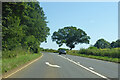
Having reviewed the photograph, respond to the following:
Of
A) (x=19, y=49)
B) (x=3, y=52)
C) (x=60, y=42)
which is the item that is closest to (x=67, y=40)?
(x=60, y=42)

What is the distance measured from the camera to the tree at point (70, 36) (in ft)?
336

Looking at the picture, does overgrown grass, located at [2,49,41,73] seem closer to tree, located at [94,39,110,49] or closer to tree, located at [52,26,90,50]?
tree, located at [52,26,90,50]

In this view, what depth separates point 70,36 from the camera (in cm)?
10350

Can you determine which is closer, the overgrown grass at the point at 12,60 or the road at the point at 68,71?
the road at the point at 68,71

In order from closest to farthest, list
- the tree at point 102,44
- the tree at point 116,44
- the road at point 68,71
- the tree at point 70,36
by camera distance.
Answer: the road at point 68,71 → the tree at point 70,36 → the tree at point 116,44 → the tree at point 102,44

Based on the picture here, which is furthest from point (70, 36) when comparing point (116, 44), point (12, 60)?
point (12, 60)

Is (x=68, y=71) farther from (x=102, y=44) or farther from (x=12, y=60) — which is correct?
(x=102, y=44)

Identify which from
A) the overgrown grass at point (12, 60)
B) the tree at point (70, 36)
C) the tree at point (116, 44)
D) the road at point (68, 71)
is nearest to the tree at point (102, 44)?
the tree at point (116, 44)

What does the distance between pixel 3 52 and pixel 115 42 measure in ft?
424

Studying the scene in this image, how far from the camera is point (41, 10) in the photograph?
45938mm

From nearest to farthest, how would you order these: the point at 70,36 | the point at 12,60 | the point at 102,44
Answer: the point at 12,60 < the point at 70,36 < the point at 102,44

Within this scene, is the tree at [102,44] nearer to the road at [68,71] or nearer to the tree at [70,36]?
the tree at [70,36]

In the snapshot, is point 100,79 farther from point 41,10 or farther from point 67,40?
point 67,40

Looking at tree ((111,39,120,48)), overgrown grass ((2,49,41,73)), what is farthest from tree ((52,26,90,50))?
overgrown grass ((2,49,41,73))
